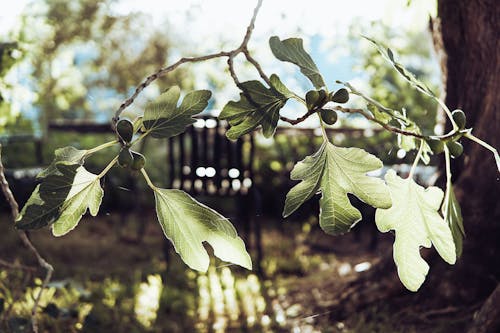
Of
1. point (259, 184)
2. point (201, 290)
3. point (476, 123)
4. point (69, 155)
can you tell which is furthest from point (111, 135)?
→ point (69, 155)

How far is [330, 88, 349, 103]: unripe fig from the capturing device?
0.97 meters

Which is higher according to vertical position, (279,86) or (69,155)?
(279,86)

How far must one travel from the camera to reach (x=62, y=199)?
0.95 metres

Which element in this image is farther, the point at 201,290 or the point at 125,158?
the point at 201,290

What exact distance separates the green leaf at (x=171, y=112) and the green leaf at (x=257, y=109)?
41 millimetres

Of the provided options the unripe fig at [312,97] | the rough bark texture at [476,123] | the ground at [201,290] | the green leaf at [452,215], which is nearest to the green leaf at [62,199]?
the unripe fig at [312,97]

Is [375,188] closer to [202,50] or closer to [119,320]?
[119,320]

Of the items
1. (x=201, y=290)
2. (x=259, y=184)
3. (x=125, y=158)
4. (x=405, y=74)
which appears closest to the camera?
(x=125, y=158)

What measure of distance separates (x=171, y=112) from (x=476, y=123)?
4.83 feet

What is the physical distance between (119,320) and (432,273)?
3.87 feet

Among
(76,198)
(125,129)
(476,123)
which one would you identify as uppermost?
(125,129)

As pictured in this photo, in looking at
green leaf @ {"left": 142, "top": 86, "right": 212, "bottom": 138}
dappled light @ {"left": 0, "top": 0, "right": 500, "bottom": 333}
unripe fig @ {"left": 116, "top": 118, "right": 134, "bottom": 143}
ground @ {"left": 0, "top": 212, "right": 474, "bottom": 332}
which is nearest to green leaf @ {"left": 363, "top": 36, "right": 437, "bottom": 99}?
dappled light @ {"left": 0, "top": 0, "right": 500, "bottom": 333}

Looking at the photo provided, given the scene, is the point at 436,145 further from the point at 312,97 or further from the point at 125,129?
the point at 125,129

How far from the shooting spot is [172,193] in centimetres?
99
